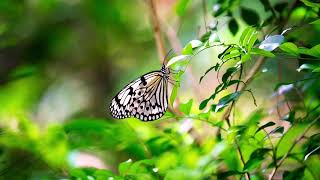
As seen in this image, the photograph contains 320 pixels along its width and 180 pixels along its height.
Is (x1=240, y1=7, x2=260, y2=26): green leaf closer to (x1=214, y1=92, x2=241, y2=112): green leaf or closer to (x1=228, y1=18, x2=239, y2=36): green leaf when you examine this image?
(x1=228, y1=18, x2=239, y2=36): green leaf

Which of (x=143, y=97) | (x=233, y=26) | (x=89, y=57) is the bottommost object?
(x=143, y=97)

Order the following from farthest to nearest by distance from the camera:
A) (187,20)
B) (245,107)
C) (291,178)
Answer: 1. (187,20)
2. (245,107)
3. (291,178)

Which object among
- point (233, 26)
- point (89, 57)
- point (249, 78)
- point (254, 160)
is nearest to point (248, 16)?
point (233, 26)

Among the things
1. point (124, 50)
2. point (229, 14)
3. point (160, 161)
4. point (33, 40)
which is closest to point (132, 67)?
point (124, 50)

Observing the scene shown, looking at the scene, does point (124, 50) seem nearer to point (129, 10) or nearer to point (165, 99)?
point (129, 10)

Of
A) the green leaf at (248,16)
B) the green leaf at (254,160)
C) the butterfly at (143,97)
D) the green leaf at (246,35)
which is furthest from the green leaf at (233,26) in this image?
the green leaf at (246,35)

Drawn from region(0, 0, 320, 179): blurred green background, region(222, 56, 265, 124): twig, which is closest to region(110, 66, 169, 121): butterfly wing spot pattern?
region(222, 56, 265, 124): twig

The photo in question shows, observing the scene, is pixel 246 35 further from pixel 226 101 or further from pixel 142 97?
pixel 142 97

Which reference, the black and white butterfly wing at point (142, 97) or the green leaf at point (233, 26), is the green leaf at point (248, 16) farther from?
the black and white butterfly wing at point (142, 97)

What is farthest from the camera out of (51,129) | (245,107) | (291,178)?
(245,107)
